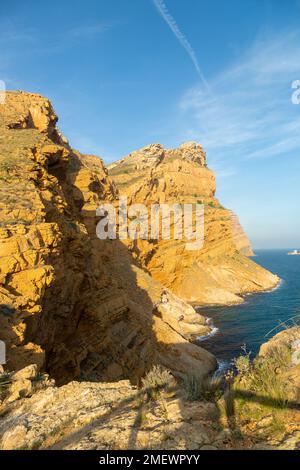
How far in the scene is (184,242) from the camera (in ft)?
204

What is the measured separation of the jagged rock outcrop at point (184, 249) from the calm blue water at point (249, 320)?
462 cm

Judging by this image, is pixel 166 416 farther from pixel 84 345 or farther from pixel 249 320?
pixel 249 320

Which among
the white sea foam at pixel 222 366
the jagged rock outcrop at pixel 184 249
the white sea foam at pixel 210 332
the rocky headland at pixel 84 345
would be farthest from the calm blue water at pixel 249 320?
the jagged rock outcrop at pixel 184 249

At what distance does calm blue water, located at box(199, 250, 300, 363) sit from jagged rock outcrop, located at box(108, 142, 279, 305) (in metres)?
4.62

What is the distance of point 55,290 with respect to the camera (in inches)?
516

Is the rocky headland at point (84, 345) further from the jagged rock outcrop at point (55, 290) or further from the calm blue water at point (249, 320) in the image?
the calm blue water at point (249, 320)

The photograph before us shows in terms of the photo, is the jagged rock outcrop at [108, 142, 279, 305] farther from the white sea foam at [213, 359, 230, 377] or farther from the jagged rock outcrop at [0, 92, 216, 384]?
the jagged rock outcrop at [0, 92, 216, 384]

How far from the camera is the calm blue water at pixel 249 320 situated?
33.5 metres

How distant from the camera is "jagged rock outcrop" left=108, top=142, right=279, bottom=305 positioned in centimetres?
5766

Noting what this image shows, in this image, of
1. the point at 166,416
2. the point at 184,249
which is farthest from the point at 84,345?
the point at 184,249

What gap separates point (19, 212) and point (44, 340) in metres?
Answer: 5.27

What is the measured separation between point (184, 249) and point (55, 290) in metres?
50.0
